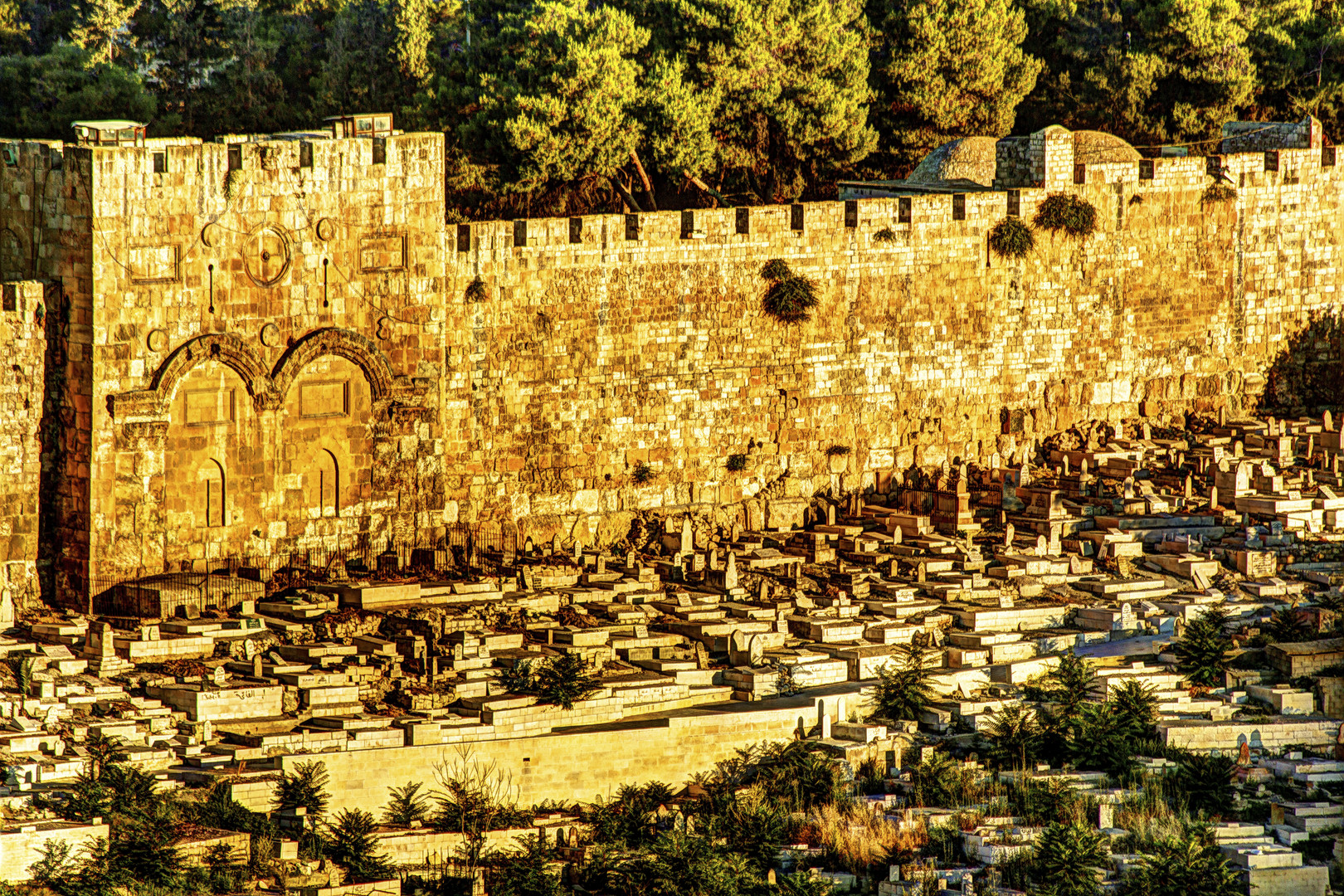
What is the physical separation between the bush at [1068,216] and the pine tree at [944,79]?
8685 millimetres

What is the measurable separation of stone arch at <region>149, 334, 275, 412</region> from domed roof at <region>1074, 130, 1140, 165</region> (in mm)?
14671

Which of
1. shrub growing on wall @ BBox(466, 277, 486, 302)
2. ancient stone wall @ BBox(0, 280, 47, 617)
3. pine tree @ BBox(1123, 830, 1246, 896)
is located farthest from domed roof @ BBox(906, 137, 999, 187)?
pine tree @ BBox(1123, 830, 1246, 896)

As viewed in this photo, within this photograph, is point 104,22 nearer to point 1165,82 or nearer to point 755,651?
point 1165,82

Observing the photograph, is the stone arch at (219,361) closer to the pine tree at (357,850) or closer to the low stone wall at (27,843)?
the pine tree at (357,850)

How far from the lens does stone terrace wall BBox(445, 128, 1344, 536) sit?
3681cm

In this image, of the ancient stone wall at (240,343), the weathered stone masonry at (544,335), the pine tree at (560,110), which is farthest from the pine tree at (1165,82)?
the ancient stone wall at (240,343)

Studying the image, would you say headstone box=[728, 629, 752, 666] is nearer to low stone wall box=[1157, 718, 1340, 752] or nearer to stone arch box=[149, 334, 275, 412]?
low stone wall box=[1157, 718, 1340, 752]

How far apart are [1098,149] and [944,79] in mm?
7831

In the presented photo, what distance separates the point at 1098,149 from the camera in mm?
43281

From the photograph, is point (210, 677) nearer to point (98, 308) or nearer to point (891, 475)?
point (98, 308)

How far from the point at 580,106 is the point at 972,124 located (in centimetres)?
875

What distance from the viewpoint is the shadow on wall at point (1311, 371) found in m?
44.8

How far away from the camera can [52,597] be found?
109 ft

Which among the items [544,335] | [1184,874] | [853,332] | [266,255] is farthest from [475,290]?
[1184,874]
